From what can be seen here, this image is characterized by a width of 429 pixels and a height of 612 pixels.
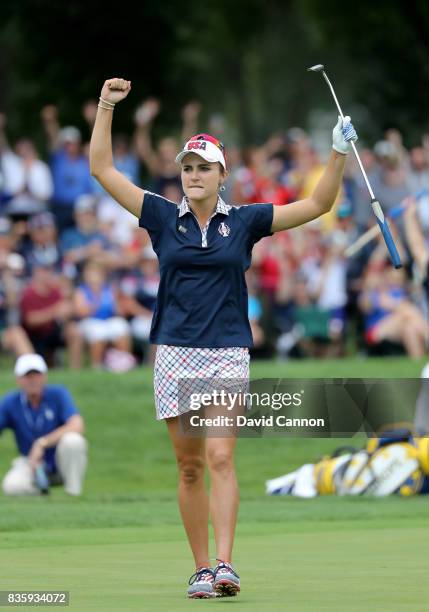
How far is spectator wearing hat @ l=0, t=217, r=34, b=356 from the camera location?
20406 millimetres

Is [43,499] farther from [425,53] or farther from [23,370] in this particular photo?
[425,53]

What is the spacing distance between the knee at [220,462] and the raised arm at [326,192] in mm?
1140

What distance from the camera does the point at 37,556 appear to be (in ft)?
32.1

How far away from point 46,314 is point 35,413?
5.29m

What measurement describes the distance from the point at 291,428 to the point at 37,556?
2.25 meters

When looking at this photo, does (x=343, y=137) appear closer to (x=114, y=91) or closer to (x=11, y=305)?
(x=114, y=91)

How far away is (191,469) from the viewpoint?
8172 mm

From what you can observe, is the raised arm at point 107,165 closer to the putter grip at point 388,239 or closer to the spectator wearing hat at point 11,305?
the putter grip at point 388,239

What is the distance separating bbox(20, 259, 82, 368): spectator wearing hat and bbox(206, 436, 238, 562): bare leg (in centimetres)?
1301

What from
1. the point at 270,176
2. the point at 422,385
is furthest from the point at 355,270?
the point at 422,385

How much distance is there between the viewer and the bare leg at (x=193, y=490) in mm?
8094

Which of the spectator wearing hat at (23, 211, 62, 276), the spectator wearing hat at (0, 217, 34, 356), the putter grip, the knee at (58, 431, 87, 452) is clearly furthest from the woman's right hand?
the spectator wearing hat at (23, 211, 62, 276)

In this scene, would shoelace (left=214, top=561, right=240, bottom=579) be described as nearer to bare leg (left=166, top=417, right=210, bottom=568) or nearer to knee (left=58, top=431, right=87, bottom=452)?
bare leg (left=166, top=417, right=210, bottom=568)

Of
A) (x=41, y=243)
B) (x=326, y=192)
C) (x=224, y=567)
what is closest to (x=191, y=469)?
(x=224, y=567)
